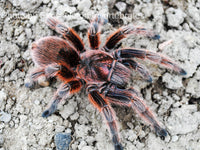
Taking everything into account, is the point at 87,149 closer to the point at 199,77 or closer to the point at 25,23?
the point at 199,77

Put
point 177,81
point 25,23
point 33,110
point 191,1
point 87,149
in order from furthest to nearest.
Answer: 1. point 191,1
2. point 25,23
3. point 177,81
4. point 33,110
5. point 87,149

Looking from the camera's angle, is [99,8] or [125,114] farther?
[99,8]

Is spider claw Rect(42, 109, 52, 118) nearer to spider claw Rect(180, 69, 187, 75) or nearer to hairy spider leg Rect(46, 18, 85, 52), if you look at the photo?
hairy spider leg Rect(46, 18, 85, 52)

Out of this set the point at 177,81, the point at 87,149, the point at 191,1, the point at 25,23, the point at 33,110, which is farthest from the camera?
the point at 191,1

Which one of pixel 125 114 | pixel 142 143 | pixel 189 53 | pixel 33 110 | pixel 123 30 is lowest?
pixel 142 143

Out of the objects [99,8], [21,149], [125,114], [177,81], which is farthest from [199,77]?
[21,149]

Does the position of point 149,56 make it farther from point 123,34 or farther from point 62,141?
point 62,141

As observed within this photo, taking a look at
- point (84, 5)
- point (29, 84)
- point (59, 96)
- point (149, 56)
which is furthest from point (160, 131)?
point (84, 5)
